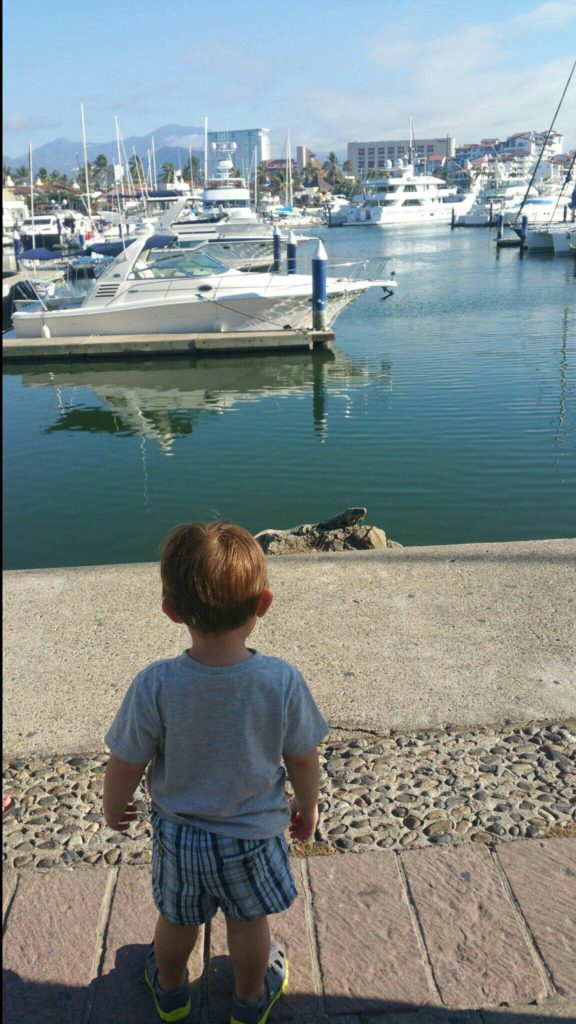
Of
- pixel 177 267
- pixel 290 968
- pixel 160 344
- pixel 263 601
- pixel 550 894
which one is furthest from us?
pixel 177 267

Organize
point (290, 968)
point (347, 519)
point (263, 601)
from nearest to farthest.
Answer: point (263, 601) < point (290, 968) < point (347, 519)

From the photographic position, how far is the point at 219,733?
1.86 m

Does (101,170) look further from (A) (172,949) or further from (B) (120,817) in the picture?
(A) (172,949)

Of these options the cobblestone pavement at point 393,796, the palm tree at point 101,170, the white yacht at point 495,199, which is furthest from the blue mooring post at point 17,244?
the palm tree at point 101,170

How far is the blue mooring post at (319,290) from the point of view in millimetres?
18094

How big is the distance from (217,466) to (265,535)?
15.0ft

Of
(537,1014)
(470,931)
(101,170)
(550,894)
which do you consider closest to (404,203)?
(101,170)

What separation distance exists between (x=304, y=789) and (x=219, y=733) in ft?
0.97

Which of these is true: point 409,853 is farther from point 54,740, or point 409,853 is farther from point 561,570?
point 561,570

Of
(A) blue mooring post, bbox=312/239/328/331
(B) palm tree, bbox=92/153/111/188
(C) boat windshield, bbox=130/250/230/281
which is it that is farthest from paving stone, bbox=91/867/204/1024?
(B) palm tree, bbox=92/153/111/188

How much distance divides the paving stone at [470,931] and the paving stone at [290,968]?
32 centimetres

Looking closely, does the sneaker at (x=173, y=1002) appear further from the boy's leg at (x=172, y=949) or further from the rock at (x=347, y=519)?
the rock at (x=347, y=519)

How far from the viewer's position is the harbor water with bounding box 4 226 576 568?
9.10 metres

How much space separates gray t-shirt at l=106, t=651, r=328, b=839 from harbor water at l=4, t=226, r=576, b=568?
18.4 inches
